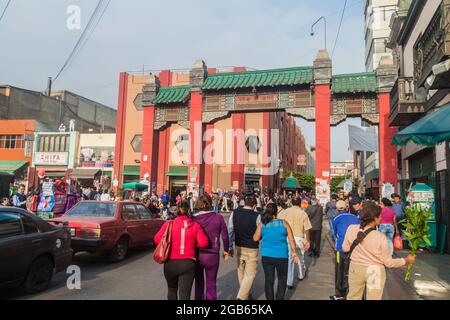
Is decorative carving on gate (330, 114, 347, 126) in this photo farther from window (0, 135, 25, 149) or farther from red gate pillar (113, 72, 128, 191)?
window (0, 135, 25, 149)

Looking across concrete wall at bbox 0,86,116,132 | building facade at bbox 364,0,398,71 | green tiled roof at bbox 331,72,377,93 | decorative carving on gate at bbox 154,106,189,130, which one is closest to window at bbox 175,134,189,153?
decorative carving on gate at bbox 154,106,189,130

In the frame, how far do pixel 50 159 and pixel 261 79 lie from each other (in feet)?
90.5

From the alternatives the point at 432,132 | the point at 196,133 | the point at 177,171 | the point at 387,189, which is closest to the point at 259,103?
the point at 196,133

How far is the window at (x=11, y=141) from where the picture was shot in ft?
124

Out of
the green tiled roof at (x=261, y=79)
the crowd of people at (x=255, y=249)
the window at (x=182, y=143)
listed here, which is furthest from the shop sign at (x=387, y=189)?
the window at (x=182, y=143)

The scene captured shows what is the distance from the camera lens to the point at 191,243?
173 inches

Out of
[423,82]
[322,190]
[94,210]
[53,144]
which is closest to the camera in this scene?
[94,210]

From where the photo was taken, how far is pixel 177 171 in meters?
35.7

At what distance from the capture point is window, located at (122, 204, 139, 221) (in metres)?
9.04

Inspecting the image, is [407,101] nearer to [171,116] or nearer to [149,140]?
[171,116]

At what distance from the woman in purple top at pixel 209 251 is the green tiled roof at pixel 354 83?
52.8ft

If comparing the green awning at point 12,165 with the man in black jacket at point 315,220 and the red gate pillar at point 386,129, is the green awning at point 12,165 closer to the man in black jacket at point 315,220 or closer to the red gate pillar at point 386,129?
the red gate pillar at point 386,129

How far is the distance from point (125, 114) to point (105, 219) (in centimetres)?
3072
